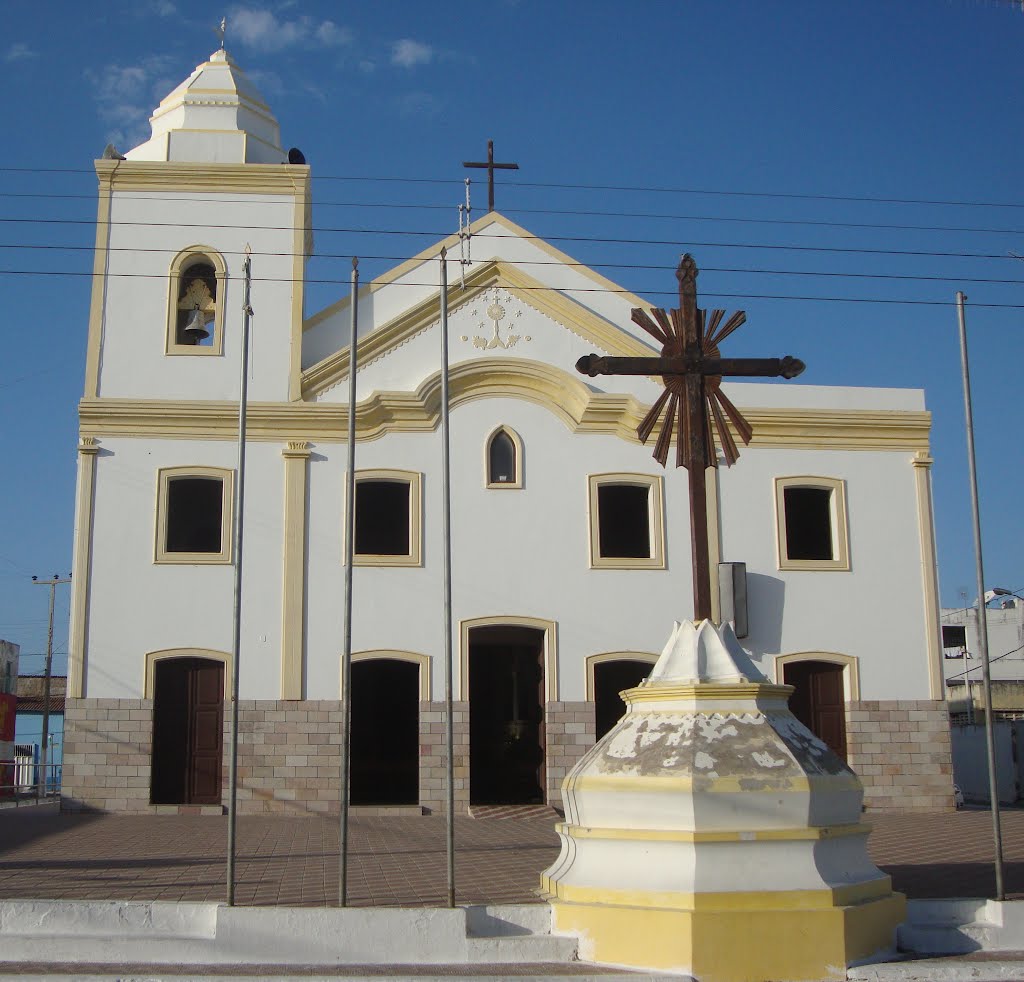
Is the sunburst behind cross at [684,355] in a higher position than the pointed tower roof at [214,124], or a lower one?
lower

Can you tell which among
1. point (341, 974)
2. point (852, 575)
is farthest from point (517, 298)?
point (341, 974)

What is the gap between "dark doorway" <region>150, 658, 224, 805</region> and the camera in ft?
55.4

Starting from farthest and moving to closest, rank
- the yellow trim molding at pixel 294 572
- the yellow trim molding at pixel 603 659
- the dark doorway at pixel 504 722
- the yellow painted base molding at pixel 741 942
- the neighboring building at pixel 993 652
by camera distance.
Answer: the neighboring building at pixel 993 652
the dark doorway at pixel 504 722
the yellow trim molding at pixel 603 659
the yellow trim molding at pixel 294 572
the yellow painted base molding at pixel 741 942

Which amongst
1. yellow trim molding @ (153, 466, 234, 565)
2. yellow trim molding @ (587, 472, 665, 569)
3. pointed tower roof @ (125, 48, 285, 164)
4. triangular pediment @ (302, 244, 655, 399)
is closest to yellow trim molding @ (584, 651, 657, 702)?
yellow trim molding @ (587, 472, 665, 569)

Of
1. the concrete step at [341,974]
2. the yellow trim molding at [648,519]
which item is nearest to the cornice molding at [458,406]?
the yellow trim molding at [648,519]

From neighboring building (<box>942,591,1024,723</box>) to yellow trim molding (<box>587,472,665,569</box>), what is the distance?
20484 mm

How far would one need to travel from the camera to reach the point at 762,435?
18547 mm

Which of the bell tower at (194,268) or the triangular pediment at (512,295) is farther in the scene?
the triangular pediment at (512,295)

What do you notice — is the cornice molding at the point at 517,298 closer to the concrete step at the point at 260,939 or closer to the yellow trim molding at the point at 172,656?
the yellow trim molding at the point at 172,656

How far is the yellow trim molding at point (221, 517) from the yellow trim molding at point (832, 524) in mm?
7930

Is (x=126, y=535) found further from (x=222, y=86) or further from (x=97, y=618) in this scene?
(x=222, y=86)

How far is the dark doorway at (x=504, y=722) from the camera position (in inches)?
765

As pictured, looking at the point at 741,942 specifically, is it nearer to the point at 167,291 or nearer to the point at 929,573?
the point at 929,573

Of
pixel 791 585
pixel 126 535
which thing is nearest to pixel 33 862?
pixel 126 535
